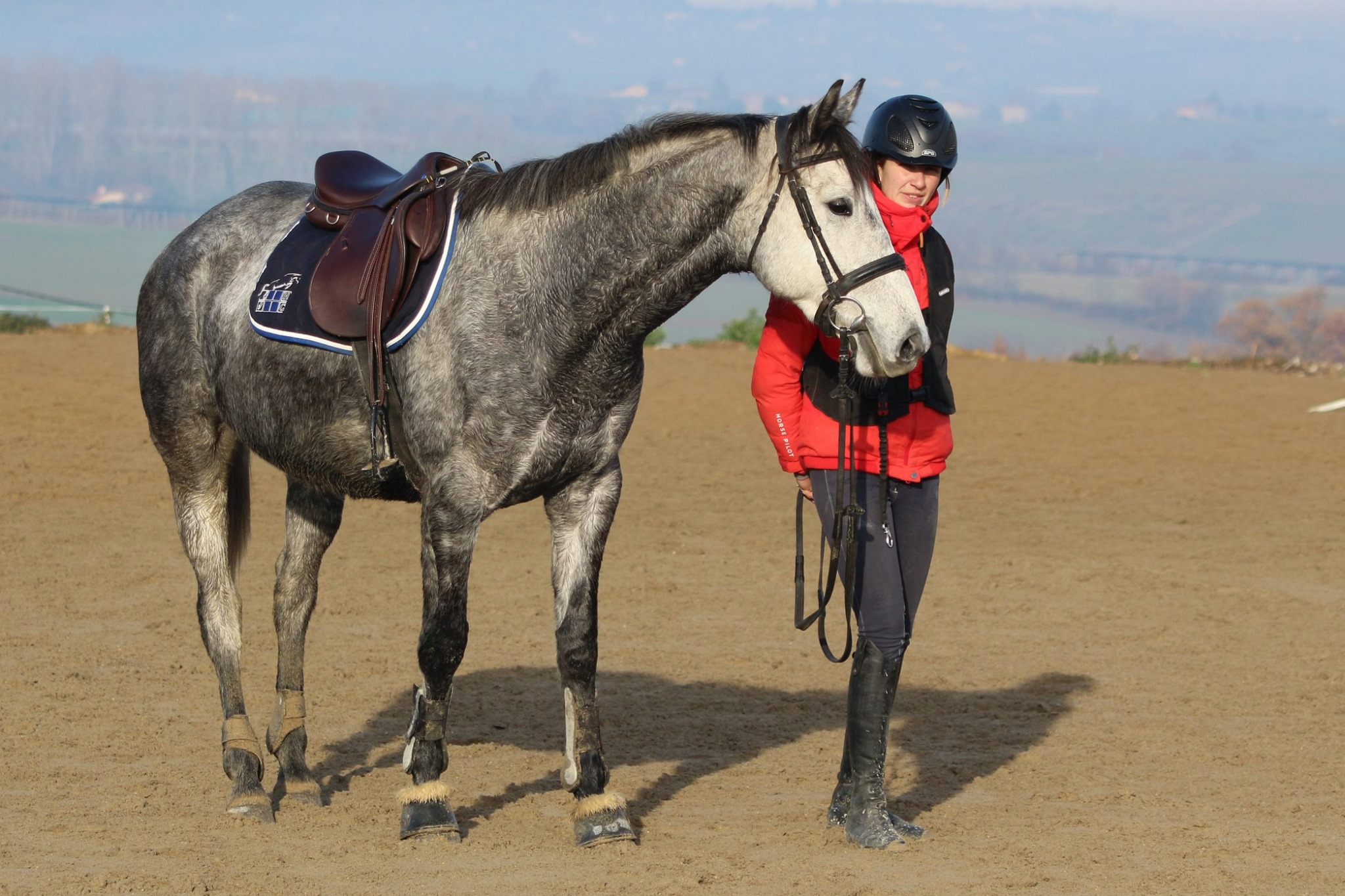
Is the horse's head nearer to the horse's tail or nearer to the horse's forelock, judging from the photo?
the horse's forelock

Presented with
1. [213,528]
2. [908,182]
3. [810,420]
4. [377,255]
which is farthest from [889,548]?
[213,528]

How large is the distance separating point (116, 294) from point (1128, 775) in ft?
122

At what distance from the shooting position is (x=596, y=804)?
14.3 feet

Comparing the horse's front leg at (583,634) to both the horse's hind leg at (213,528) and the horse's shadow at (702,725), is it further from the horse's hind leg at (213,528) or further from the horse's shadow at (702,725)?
the horse's hind leg at (213,528)

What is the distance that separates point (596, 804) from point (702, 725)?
154 cm

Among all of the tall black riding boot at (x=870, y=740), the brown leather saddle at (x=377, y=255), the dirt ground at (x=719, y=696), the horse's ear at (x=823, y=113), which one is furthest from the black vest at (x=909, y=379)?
the dirt ground at (x=719, y=696)

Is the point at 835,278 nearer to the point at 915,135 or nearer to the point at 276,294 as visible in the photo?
the point at 915,135

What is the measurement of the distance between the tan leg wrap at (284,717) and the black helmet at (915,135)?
9.09 ft

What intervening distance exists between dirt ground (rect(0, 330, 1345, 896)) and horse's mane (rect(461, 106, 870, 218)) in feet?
6.40

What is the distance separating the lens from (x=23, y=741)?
519cm

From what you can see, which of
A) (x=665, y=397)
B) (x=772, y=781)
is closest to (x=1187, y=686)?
(x=772, y=781)

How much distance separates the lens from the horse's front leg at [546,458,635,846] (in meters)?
Answer: 4.35

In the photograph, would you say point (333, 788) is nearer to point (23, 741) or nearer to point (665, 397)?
point (23, 741)

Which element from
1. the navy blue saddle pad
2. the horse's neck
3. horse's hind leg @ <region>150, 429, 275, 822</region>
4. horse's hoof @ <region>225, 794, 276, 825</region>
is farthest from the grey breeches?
horse's hind leg @ <region>150, 429, 275, 822</region>
